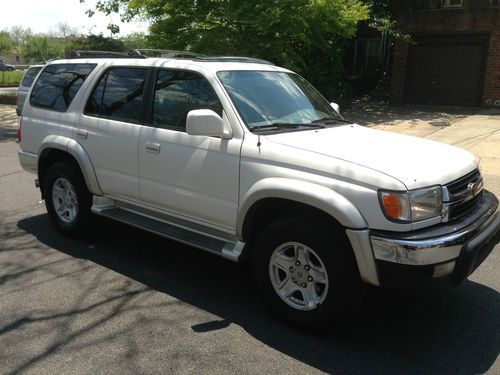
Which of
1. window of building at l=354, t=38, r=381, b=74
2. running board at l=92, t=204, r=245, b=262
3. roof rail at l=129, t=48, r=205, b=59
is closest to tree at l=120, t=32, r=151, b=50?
roof rail at l=129, t=48, r=205, b=59

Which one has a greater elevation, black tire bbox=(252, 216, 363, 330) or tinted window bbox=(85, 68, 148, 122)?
tinted window bbox=(85, 68, 148, 122)

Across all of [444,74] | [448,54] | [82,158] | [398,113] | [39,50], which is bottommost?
[398,113]

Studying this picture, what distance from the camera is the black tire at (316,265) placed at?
10.9 ft

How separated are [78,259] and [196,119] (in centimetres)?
212

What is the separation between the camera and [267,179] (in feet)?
11.8

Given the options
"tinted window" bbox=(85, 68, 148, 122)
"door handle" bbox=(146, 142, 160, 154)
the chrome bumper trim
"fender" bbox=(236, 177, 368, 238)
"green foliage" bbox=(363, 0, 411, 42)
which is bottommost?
the chrome bumper trim

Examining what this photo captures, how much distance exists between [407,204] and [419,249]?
281 millimetres

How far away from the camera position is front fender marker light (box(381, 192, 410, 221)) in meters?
3.11

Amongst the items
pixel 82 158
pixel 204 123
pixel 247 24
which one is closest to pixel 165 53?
pixel 82 158

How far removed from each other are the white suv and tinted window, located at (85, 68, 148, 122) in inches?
0.6

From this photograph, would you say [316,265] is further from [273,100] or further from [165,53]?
[165,53]

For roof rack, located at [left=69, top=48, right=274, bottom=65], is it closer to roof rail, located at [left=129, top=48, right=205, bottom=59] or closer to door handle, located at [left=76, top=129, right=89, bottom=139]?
roof rail, located at [left=129, top=48, right=205, bottom=59]

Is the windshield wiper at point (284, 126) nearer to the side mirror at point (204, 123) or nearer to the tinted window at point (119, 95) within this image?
the side mirror at point (204, 123)

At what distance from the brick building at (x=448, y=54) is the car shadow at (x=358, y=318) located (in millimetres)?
13596
